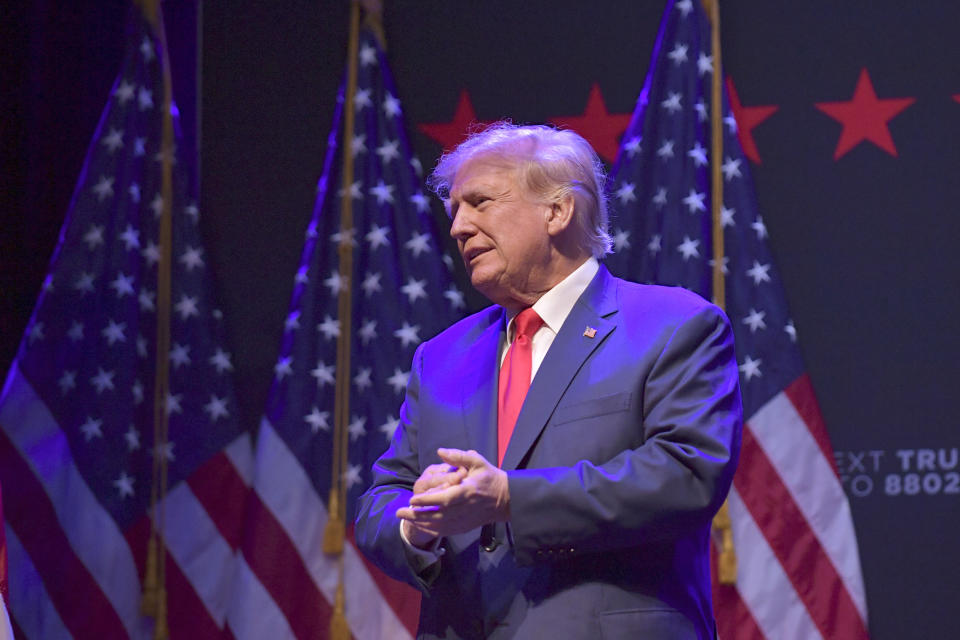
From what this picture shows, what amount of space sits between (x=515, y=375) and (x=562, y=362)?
115mm

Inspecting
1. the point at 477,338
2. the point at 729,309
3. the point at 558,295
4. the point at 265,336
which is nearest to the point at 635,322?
the point at 558,295

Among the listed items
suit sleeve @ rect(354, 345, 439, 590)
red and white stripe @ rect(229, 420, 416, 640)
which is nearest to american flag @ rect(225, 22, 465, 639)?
red and white stripe @ rect(229, 420, 416, 640)

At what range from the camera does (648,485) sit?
1.58 meters

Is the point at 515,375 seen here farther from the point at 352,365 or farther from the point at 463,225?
the point at 352,365

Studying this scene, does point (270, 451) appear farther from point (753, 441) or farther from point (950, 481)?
point (950, 481)

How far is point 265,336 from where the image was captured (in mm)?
3680

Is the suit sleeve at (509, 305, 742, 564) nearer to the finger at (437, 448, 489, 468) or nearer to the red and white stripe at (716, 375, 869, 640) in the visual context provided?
the finger at (437, 448, 489, 468)

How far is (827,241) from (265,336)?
1.87 m

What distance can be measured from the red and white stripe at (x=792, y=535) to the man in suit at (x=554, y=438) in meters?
1.43

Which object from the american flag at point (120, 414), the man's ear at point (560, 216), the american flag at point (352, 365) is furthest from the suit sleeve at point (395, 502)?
the american flag at point (120, 414)

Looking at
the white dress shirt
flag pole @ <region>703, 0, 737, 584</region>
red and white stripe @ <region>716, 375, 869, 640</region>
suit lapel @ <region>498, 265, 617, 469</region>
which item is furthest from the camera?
flag pole @ <region>703, 0, 737, 584</region>

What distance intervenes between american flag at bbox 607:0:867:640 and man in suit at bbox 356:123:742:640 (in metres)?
1.30

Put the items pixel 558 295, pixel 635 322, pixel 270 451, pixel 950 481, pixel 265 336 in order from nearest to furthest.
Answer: pixel 635 322
pixel 558 295
pixel 950 481
pixel 270 451
pixel 265 336

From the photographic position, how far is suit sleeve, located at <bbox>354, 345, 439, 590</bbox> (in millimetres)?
1756
